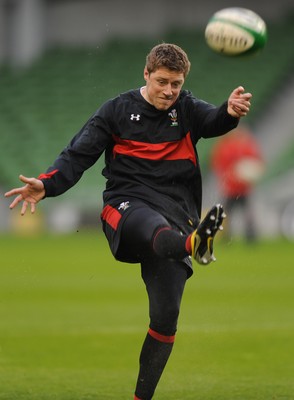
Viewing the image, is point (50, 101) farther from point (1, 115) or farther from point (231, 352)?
point (231, 352)

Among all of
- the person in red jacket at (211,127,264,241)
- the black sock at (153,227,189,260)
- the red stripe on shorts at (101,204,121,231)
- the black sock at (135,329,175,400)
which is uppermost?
the black sock at (153,227,189,260)

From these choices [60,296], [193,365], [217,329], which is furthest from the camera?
[60,296]

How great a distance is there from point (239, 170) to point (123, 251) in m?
14.5

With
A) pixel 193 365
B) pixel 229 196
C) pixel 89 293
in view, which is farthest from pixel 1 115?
pixel 193 365

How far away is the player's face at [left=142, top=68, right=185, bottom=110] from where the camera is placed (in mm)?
6406

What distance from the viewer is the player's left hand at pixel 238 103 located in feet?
21.2

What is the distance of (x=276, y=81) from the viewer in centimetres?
2823

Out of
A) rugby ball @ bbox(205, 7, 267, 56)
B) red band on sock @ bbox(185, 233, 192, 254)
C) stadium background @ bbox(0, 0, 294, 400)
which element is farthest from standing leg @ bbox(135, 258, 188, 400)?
rugby ball @ bbox(205, 7, 267, 56)

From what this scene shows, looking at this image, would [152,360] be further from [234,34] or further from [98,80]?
[98,80]

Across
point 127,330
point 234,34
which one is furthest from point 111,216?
point 127,330

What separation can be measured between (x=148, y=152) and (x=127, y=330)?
13.5 feet

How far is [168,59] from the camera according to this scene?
6.38 metres

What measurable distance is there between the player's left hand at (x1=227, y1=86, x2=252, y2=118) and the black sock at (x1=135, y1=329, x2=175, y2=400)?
4.55 ft

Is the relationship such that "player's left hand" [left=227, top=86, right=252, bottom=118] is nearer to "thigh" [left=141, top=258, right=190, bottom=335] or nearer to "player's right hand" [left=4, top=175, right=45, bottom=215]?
"thigh" [left=141, top=258, right=190, bottom=335]
